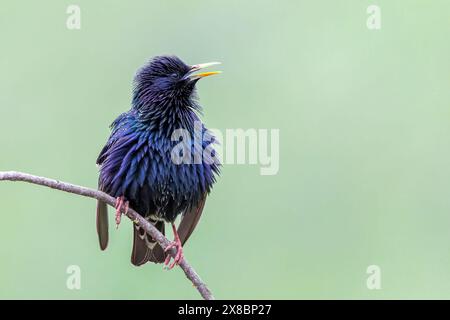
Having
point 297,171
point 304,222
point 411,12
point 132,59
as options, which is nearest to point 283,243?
point 304,222

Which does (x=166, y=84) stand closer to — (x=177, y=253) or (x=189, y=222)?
(x=189, y=222)

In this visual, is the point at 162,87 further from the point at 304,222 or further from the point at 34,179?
the point at 304,222

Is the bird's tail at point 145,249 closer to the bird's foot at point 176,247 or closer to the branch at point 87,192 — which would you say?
the bird's foot at point 176,247

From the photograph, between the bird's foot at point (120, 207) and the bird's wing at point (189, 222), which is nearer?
the bird's foot at point (120, 207)

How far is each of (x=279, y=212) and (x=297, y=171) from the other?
0.71 m

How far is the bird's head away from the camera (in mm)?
7297

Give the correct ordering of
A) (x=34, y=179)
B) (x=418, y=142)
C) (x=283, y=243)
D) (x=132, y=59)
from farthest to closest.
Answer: (x=132, y=59) < (x=418, y=142) < (x=283, y=243) < (x=34, y=179)

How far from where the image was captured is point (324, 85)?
13016mm

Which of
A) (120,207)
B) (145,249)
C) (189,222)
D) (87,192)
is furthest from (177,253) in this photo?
(87,192)

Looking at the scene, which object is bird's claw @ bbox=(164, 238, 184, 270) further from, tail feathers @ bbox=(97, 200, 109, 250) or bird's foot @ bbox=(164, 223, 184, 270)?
tail feathers @ bbox=(97, 200, 109, 250)

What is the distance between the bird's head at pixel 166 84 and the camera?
7297mm

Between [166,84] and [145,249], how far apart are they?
1.48 m

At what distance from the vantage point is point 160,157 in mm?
7008

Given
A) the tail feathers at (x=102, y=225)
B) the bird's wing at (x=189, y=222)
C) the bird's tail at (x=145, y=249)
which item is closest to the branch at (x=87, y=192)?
the tail feathers at (x=102, y=225)
